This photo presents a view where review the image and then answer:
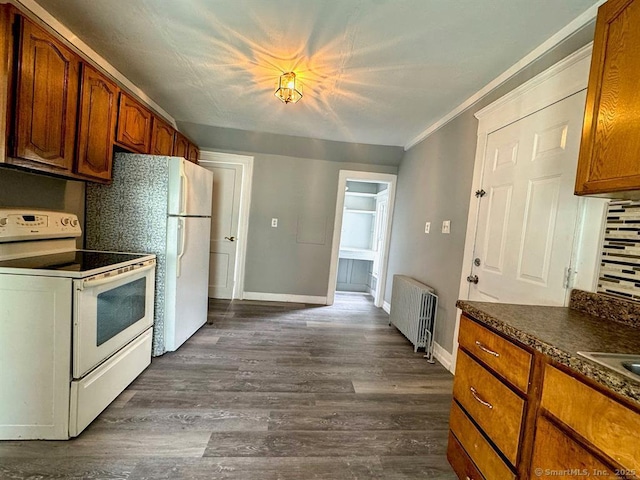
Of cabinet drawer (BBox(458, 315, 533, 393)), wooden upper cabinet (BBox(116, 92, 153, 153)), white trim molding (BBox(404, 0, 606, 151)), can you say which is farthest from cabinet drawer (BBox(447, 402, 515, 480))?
wooden upper cabinet (BBox(116, 92, 153, 153))

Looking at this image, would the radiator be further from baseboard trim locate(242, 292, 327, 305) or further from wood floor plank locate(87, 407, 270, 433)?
wood floor plank locate(87, 407, 270, 433)

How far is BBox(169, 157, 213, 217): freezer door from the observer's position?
2.22 m

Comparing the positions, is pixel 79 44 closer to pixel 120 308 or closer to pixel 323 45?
pixel 323 45

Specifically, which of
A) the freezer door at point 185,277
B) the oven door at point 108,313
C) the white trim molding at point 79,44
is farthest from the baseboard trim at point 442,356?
the white trim molding at point 79,44

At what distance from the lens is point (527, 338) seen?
973 mm

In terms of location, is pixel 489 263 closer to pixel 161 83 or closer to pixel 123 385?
pixel 123 385

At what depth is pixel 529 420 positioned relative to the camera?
956mm

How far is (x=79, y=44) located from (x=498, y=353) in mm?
3133

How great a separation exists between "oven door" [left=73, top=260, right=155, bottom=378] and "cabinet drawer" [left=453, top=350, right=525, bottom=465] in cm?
192

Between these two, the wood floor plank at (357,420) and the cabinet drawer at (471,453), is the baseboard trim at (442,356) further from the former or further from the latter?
the cabinet drawer at (471,453)

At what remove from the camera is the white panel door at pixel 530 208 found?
4.87ft

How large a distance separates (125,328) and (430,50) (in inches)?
105

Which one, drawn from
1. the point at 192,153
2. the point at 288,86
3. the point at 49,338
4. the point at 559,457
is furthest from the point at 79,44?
the point at 559,457

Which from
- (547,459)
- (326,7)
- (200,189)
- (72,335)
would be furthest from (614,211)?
(200,189)
